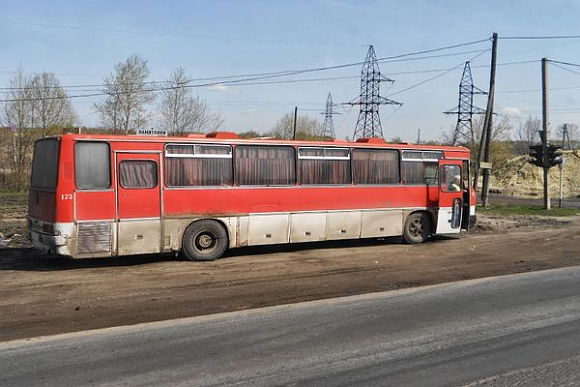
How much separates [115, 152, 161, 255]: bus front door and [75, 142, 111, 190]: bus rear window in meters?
0.25

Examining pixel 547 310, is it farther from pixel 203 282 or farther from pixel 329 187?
pixel 329 187

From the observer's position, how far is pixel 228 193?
12.5 meters

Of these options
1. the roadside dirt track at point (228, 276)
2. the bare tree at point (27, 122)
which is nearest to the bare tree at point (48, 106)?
the bare tree at point (27, 122)

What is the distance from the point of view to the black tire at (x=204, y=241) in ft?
39.3

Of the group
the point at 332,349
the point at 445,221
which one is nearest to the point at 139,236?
the point at 332,349

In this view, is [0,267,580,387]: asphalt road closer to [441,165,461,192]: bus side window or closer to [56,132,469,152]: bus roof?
[56,132,469,152]: bus roof

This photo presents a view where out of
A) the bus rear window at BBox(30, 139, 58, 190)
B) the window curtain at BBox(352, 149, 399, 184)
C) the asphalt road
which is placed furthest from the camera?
the window curtain at BBox(352, 149, 399, 184)

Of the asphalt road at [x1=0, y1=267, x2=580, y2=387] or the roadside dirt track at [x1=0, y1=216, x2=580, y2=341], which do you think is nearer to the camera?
the asphalt road at [x1=0, y1=267, x2=580, y2=387]

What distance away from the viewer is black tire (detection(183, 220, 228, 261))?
39.3ft

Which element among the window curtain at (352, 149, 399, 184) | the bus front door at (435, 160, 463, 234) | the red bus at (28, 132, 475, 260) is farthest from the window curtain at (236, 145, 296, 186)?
the bus front door at (435, 160, 463, 234)

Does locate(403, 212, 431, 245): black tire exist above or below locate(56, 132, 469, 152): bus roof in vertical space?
below

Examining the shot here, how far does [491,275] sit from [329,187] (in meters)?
4.78

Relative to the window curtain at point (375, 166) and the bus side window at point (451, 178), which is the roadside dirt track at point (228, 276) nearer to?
the bus side window at point (451, 178)

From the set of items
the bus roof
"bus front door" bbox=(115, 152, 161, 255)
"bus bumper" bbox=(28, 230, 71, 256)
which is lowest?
"bus bumper" bbox=(28, 230, 71, 256)
